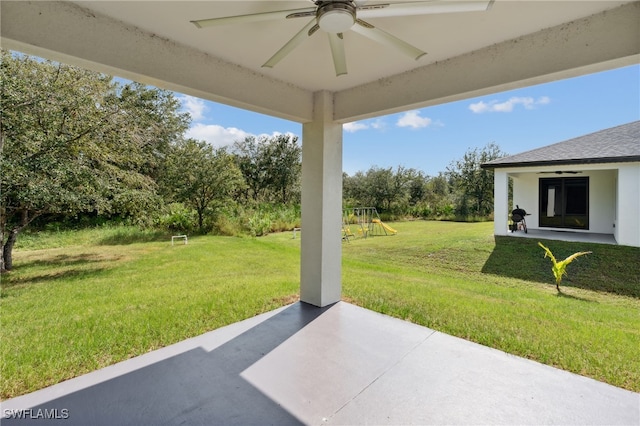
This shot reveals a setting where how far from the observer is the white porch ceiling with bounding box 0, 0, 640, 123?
1868mm

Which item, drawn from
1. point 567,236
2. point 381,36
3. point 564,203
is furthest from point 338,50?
point 564,203

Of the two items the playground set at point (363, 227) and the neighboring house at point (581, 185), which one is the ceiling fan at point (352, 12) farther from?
the playground set at point (363, 227)

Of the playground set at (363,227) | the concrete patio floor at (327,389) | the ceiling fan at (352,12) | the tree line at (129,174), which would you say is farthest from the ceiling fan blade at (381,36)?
the playground set at (363,227)

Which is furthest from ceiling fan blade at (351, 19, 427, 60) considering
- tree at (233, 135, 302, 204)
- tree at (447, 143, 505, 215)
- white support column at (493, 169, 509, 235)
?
tree at (233, 135, 302, 204)

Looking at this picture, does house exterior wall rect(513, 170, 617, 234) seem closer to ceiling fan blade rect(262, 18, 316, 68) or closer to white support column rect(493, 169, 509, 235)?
white support column rect(493, 169, 509, 235)

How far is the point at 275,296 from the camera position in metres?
4.07

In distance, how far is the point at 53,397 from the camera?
1.98m

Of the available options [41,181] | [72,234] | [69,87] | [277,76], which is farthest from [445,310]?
[72,234]

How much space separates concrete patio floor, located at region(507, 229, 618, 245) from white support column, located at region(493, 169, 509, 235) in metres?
0.38

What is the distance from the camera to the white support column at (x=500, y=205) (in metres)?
8.31

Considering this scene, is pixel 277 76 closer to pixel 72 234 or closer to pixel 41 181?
pixel 41 181

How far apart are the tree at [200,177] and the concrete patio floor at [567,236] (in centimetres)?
969

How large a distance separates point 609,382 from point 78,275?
7564 mm

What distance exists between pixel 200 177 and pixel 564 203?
12.1 metres
